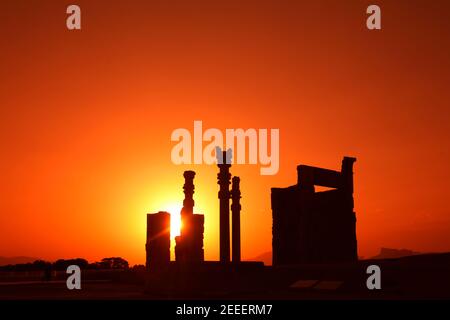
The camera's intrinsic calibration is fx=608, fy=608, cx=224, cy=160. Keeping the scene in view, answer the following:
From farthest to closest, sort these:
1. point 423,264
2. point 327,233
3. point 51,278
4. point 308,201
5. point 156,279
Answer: point 51,278
point 327,233
point 308,201
point 156,279
point 423,264

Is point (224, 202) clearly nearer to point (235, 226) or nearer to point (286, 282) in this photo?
point (235, 226)

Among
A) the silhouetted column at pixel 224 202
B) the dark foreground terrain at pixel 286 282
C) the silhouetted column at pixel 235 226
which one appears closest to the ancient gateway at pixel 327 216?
the silhouetted column at pixel 235 226

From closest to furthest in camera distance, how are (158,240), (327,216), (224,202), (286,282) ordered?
(158,240) → (286,282) → (224,202) → (327,216)

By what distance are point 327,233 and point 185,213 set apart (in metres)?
8.54

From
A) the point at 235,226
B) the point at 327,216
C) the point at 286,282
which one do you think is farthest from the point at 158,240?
the point at 327,216

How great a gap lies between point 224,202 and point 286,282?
398 centimetres

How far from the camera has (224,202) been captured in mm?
24188

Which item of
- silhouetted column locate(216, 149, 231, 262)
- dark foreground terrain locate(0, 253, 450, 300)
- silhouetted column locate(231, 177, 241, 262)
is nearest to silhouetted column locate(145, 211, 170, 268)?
dark foreground terrain locate(0, 253, 450, 300)

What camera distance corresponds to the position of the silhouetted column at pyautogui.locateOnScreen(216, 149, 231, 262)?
2352 centimetres

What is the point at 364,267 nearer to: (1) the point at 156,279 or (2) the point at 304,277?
(2) the point at 304,277

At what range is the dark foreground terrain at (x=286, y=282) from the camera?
18.0 metres

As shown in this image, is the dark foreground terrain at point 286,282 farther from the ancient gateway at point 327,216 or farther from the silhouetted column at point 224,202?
the ancient gateway at point 327,216
